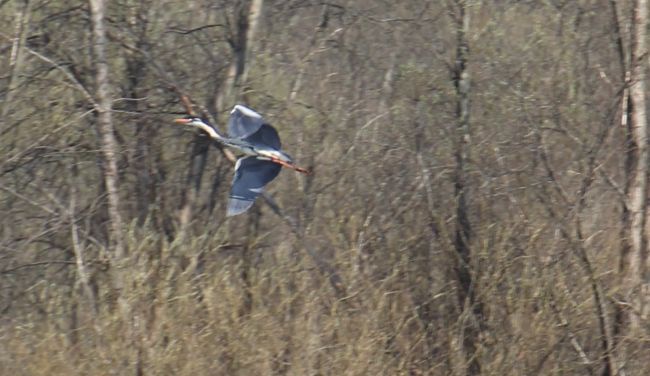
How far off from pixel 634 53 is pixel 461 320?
1.85 metres

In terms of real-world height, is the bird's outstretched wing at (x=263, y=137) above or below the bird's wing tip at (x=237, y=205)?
above

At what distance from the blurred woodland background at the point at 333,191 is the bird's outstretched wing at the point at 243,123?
2.35ft

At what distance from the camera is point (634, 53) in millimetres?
7781

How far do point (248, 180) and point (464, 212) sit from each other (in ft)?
5.01

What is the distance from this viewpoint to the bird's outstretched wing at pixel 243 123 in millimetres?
7461

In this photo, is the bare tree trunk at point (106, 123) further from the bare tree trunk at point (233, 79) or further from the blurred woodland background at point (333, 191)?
the bare tree trunk at point (233, 79)

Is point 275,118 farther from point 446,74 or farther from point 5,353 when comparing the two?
point 5,353

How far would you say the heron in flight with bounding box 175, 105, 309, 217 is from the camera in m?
7.29

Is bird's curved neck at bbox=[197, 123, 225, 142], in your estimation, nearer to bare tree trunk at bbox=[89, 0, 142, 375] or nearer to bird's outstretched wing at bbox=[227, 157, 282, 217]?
bird's outstretched wing at bbox=[227, 157, 282, 217]

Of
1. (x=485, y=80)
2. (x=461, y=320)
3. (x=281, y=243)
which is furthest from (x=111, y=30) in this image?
(x=461, y=320)

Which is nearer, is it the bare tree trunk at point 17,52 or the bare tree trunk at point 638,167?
the bare tree trunk at point 638,167

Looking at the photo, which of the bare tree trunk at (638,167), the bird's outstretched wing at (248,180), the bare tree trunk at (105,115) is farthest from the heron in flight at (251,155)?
the bare tree trunk at (638,167)

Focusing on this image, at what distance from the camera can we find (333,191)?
905 cm

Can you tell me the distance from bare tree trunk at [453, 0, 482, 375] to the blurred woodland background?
0.02m
